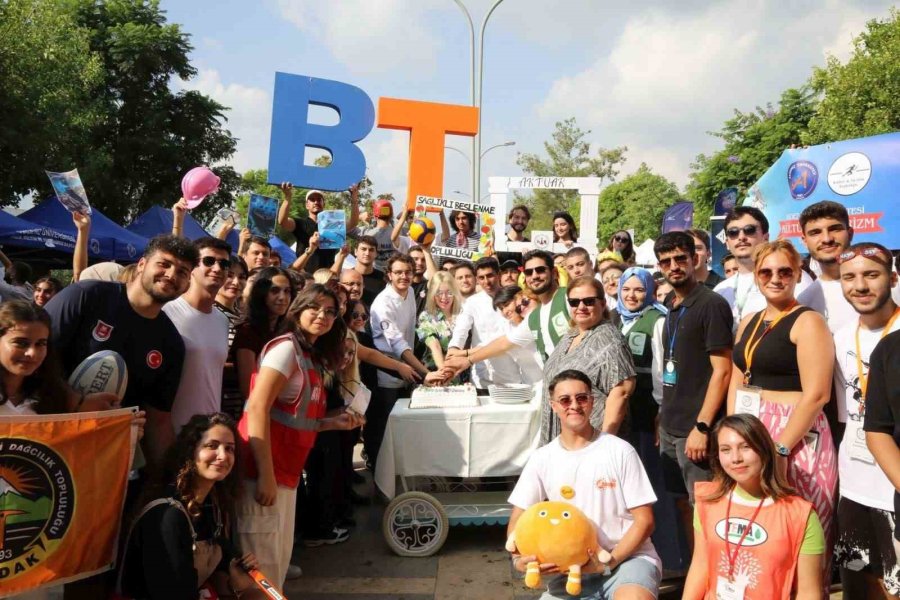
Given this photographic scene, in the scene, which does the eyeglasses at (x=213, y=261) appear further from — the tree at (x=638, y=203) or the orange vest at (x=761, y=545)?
the tree at (x=638, y=203)

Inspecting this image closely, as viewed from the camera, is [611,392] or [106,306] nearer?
[106,306]

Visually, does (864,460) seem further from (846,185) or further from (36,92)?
(36,92)

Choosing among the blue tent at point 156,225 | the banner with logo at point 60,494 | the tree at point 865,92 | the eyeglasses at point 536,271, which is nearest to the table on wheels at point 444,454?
the eyeglasses at point 536,271

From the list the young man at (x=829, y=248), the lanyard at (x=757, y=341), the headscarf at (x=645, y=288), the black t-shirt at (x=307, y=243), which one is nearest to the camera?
the lanyard at (x=757, y=341)

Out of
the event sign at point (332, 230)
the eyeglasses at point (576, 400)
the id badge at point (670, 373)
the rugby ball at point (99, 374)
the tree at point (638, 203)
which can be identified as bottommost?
the eyeglasses at point (576, 400)

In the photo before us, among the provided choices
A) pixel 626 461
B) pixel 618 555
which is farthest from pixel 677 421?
pixel 618 555

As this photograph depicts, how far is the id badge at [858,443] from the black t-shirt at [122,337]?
2.95 m

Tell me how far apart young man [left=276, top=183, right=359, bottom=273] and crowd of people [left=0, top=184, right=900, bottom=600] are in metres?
2.90

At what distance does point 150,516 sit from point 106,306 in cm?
90

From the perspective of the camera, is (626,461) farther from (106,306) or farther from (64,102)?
(64,102)

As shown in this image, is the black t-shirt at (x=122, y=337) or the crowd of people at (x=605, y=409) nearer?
the crowd of people at (x=605, y=409)

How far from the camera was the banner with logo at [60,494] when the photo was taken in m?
2.59

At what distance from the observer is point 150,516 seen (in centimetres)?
281

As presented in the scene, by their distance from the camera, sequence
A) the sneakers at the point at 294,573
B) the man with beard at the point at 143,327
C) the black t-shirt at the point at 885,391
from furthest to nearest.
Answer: the sneakers at the point at 294,573
the man with beard at the point at 143,327
the black t-shirt at the point at 885,391
